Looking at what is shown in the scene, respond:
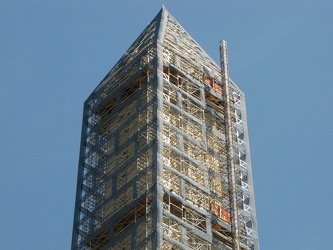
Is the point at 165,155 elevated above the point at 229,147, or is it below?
below

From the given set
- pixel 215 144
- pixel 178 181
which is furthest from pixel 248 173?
pixel 178 181

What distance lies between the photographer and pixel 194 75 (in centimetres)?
13612

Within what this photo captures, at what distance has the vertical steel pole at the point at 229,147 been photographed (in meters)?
121

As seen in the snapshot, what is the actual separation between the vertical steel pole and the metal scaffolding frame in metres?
0.12

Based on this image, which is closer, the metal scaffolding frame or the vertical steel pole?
the metal scaffolding frame

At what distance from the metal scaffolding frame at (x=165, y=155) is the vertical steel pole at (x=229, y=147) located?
4.6 inches

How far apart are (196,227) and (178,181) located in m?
5.28

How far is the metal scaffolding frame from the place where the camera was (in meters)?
118

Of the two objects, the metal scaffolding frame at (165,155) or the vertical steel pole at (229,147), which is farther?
the vertical steel pole at (229,147)

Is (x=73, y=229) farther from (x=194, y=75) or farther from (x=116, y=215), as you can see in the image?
(x=194, y=75)

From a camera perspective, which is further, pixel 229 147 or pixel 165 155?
pixel 229 147

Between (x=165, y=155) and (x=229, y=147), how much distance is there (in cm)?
980

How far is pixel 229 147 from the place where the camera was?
128750mm

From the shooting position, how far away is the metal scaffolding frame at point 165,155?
387ft
